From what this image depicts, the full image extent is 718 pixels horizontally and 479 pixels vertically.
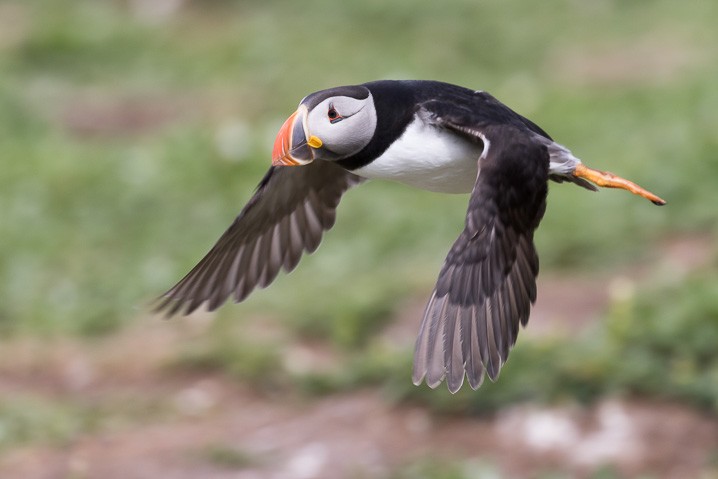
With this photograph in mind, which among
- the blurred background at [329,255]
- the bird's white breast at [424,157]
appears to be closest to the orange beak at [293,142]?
the bird's white breast at [424,157]

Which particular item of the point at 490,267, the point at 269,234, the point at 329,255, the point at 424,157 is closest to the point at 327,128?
the point at 424,157

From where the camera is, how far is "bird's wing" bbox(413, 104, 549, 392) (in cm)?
355

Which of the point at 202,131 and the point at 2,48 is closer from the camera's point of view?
the point at 202,131

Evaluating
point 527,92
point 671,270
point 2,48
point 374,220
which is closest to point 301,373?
point 671,270

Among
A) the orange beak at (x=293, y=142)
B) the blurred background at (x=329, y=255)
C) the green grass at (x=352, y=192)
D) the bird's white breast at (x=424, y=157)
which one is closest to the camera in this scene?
the orange beak at (x=293, y=142)

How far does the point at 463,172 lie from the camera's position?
4055 millimetres

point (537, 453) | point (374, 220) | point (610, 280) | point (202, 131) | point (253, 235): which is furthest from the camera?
point (202, 131)

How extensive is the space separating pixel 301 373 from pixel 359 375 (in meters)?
0.34

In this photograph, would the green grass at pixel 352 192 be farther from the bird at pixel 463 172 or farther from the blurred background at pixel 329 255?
the bird at pixel 463 172

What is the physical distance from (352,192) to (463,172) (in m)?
4.38

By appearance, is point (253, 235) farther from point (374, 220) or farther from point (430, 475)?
point (374, 220)

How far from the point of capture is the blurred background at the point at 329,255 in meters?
5.32

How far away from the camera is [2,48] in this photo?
1117 cm

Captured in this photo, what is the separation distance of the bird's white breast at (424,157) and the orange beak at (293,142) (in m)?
0.26
